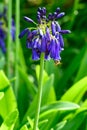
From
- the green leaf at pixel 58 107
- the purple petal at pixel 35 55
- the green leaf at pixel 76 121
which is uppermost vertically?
the purple petal at pixel 35 55

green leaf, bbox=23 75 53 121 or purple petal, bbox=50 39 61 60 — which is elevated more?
purple petal, bbox=50 39 61 60

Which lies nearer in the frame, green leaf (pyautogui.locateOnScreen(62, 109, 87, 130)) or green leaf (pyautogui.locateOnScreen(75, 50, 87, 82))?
green leaf (pyautogui.locateOnScreen(62, 109, 87, 130))

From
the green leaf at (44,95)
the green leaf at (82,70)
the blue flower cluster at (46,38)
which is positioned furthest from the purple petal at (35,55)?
the green leaf at (82,70)

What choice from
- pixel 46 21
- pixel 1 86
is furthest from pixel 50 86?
pixel 46 21

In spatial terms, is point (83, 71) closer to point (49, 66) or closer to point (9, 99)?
point (49, 66)

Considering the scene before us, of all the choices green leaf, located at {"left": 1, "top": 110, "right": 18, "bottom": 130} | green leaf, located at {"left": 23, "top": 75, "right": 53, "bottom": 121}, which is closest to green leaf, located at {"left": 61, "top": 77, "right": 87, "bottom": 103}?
green leaf, located at {"left": 23, "top": 75, "right": 53, "bottom": 121}

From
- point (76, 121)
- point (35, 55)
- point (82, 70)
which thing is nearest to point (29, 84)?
point (82, 70)

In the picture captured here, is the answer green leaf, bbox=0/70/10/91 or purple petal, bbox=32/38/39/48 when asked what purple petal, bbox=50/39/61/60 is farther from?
green leaf, bbox=0/70/10/91

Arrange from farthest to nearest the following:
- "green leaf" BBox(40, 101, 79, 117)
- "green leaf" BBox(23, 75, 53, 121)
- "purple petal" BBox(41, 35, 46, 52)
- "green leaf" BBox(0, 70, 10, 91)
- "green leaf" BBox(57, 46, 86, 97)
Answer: "green leaf" BBox(57, 46, 86, 97) < "green leaf" BBox(23, 75, 53, 121) < "green leaf" BBox(0, 70, 10, 91) < "green leaf" BBox(40, 101, 79, 117) < "purple petal" BBox(41, 35, 46, 52)

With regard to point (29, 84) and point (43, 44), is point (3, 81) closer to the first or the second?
point (29, 84)

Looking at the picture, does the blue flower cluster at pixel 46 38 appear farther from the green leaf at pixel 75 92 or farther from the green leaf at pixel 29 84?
the green leaf at pixel 29 84

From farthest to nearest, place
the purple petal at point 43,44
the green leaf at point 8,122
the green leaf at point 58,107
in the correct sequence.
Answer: the green leaf at point 58,107 < the green leaf at point 8,122 < the purple petal at point 43,44
